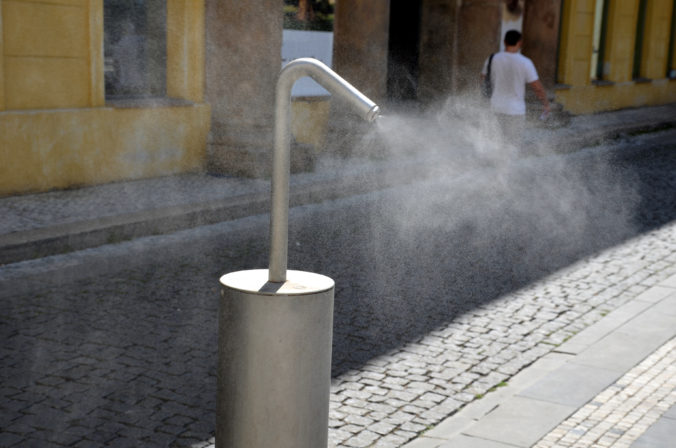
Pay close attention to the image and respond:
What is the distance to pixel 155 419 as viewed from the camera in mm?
4305

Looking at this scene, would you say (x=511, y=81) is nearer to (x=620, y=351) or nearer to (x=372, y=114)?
(x=620, y=351)

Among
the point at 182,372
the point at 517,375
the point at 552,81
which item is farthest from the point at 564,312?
the point at 552,81

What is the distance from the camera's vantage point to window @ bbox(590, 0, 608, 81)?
21.0 meters

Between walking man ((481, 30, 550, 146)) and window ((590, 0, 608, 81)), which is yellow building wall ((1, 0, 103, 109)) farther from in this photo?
window ((590, 0, 608, 81))

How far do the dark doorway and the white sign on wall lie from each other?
11.5ft

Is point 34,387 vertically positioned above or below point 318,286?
below

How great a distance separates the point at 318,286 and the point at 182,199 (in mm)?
6454

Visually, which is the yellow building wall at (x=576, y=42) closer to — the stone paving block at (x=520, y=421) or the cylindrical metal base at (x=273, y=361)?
the stone paving block at (x=520, y=421)

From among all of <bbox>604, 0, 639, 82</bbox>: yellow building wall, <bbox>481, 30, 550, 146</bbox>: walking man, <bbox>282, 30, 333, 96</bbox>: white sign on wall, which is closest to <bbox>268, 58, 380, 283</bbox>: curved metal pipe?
<bbox>481, 30, 550, 146</bbox>: walking man

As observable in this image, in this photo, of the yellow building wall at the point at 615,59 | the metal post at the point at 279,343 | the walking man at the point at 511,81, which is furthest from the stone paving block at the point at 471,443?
the yellow building wall at the point at 615,59

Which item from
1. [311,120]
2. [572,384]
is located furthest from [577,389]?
[311,120]

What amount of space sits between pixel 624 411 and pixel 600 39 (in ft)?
58.8

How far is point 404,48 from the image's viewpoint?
1703cm

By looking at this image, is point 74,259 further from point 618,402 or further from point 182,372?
point 618,402
